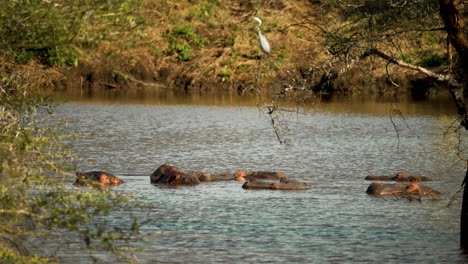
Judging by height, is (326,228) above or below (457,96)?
below

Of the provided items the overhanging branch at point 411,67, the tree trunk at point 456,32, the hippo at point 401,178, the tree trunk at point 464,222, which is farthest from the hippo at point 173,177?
the tree trunk at point 456,32

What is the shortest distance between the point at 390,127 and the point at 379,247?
52.8 feet

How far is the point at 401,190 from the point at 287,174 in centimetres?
336

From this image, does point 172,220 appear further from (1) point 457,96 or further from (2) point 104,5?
(2) point 104,5

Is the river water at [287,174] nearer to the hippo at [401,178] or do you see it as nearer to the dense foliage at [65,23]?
the hippo at [401,178]

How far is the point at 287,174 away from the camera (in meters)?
18.8

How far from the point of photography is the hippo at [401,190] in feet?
51.8

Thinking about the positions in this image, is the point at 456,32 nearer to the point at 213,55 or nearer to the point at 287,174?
the point at 287,174

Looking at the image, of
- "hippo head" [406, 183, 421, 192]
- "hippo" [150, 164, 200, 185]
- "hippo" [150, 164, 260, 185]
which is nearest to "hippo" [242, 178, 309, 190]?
"hippo" [150, 164, 260, 185]

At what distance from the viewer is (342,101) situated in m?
36.8

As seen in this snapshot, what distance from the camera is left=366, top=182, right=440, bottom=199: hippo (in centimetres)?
1579

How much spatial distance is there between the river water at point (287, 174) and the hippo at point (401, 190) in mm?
243

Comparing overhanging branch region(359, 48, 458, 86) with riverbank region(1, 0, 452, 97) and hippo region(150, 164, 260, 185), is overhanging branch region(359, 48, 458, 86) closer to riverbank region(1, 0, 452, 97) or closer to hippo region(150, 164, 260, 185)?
hippo region(150, 164, 260, 185)

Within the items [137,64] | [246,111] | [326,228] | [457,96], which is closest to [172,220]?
[326,228]
